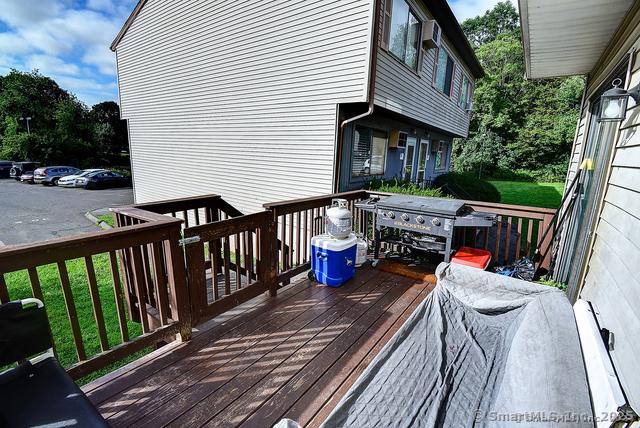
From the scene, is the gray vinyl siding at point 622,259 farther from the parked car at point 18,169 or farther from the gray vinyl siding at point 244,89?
the parked car at point 18,169

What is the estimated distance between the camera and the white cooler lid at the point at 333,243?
3.28m

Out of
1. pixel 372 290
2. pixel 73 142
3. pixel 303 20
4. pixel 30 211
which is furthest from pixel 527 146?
pixel 73 142

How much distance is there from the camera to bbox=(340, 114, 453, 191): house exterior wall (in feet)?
18.8

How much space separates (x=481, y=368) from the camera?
1.90m

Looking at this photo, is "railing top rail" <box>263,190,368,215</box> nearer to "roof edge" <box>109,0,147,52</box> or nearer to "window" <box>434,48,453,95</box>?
"window" <box>434,48,453,95</box>

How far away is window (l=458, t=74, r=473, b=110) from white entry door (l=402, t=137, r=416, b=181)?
4.08 meters

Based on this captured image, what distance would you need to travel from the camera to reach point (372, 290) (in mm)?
3332

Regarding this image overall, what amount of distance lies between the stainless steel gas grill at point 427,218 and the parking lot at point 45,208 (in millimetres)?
9648

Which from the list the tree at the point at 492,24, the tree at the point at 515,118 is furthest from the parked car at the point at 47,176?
the tree at the point at 492,24

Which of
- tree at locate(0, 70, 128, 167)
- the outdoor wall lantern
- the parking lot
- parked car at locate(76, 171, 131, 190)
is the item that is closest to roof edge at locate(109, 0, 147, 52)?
the parking lot

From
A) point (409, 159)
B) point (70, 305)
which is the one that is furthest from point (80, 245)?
point (409, 159)

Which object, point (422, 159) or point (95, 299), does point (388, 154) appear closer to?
point (422, 159)

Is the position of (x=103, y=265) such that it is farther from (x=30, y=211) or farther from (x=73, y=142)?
(x=73, y=142)

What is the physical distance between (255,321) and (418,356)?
1.41 meters
